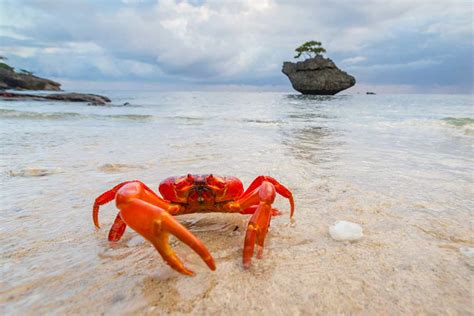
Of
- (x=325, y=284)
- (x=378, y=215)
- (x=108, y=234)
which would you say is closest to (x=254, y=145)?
(x=378, y=215)

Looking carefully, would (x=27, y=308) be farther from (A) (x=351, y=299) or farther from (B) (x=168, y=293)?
(A) (x=351, y=299)

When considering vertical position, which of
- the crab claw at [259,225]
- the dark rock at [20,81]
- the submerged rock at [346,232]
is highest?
the dark rock at [20,81]

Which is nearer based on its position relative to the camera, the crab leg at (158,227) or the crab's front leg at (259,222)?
the crab leg at (158,227)

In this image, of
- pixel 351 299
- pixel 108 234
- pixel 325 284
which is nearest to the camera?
pixel 351 299

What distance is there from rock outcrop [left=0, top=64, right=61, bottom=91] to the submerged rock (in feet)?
222

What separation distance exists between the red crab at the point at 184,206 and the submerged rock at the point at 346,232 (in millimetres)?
450

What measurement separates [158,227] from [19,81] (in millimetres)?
73315

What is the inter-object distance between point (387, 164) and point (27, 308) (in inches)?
194

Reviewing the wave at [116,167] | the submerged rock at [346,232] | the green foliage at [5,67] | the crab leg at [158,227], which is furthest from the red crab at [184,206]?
the green foliage at [5,67]

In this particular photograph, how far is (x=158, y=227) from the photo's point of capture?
1438 mm

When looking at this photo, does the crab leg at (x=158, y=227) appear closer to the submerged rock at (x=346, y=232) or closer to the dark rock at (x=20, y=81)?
the submerged rock at (x=346, y=232)

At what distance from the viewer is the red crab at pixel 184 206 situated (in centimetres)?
144

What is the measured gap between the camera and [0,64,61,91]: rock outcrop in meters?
57.2

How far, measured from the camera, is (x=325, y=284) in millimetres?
1671
